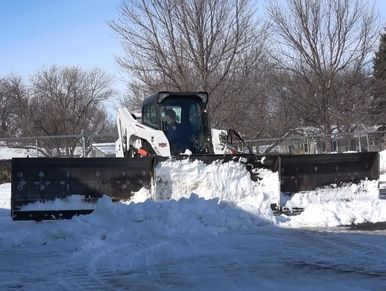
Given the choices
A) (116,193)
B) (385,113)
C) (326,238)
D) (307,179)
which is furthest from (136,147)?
(385,113)

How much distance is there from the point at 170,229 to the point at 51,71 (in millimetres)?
65986

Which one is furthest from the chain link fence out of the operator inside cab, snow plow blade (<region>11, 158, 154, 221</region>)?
snow plow blade (<region>11, 158, 154, 221</region>)

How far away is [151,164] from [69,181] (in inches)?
65.2

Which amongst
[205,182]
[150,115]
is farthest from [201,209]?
[150,115]

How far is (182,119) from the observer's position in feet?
45.7

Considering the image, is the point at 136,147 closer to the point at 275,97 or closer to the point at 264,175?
the point at 264,175

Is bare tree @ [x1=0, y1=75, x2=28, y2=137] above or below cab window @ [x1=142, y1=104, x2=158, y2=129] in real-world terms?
above

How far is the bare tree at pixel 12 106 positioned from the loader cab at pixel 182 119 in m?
57.3

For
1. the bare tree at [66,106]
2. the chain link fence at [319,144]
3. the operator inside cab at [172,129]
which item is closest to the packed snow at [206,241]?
the operator inside cab at [172,129]

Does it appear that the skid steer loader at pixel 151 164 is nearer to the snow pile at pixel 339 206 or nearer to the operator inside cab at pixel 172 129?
the operator inside cab at pixel 172 129

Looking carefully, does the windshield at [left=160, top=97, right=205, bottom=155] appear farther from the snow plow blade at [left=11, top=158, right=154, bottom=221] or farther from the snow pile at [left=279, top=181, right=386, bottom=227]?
the snow pile at [left=279, top=181, right=386, bottom=227]

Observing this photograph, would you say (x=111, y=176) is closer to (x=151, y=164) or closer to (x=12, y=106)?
(x=151, y=164)

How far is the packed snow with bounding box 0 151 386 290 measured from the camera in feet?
21.5

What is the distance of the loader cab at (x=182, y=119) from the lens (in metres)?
13.6
